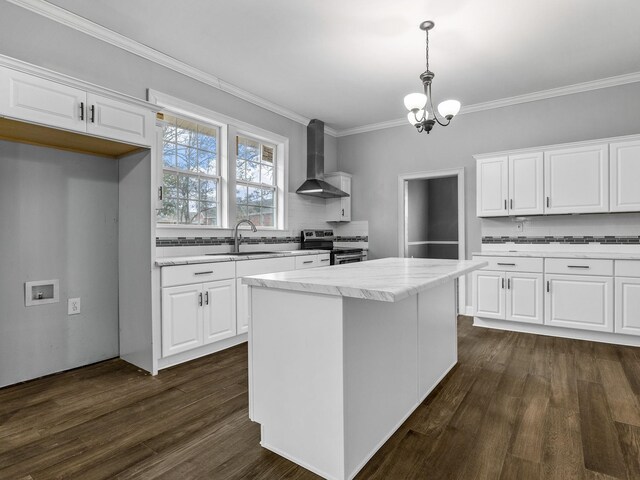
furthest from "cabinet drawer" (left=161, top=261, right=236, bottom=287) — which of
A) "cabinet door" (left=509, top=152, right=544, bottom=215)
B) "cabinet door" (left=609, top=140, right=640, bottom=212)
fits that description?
"cabinet door" (left=609, top=140, right=640, bottom=212)

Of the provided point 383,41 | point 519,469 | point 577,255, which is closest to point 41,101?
point 383,41

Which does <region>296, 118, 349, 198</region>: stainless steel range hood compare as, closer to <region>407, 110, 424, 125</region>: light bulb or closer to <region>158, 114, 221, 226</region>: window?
<region>158, 114, 221, 226</region>: window

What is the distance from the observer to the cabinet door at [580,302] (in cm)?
348

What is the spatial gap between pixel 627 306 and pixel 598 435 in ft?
6.94

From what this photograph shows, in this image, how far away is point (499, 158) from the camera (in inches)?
163

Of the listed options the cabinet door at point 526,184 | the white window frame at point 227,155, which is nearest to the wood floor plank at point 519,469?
the white window frame at point 227,155

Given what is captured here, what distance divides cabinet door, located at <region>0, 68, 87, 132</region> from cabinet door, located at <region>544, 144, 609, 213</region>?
14.3ft

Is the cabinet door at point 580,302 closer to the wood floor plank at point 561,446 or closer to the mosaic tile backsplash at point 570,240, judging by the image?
the mosaic tile backsplash at point 570,240

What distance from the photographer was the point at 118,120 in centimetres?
260

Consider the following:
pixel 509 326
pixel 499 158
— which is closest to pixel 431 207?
pixel 499 158

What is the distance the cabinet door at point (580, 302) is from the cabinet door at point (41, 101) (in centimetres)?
441

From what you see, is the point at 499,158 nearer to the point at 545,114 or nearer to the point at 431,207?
the point at 545,114

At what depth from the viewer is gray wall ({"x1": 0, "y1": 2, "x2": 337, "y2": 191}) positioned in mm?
2535

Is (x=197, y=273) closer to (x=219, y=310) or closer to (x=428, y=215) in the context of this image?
(x=219, y=310)
